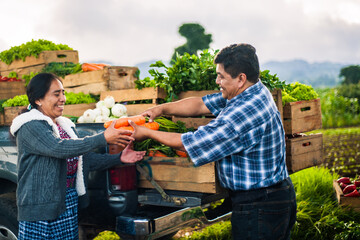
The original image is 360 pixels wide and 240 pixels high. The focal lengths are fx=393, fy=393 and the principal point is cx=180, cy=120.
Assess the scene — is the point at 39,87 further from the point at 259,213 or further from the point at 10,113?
the point at 10,113

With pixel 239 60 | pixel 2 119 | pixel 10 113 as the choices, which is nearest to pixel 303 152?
pixel 239 60

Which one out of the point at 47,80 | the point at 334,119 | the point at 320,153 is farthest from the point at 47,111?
the point at 334,119

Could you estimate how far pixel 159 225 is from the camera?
9.77 feet

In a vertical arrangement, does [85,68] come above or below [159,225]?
above

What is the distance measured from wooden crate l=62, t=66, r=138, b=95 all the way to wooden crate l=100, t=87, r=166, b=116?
0.32 metres

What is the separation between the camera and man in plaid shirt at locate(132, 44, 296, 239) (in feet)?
8.68

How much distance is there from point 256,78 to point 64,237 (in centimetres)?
189

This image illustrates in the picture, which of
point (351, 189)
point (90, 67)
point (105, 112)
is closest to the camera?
point (105, 112)

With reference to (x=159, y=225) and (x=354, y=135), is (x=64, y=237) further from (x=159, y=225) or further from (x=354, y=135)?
(x=354, y=135)

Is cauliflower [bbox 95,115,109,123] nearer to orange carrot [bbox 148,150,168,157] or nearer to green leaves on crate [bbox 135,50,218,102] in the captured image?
green leaves on crate [bbox 135,50,218,102]

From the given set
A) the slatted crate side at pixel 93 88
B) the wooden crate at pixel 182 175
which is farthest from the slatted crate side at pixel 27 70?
the wooden crate at pixel 182 175

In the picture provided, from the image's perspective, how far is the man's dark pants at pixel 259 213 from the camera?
2752mm

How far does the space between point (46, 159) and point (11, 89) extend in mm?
4124

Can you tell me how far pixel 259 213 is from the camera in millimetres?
2754
